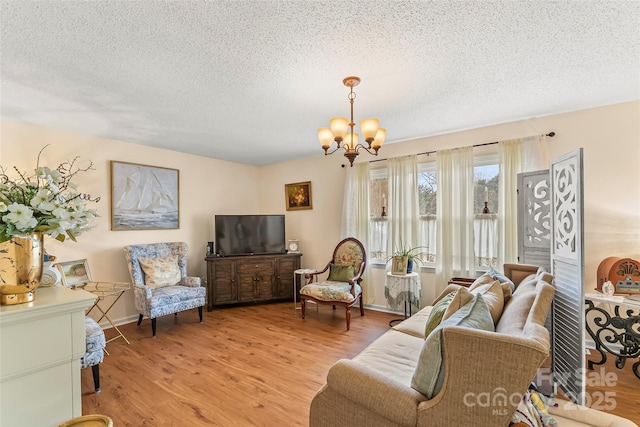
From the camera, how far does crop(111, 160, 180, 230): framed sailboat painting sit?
3941mm

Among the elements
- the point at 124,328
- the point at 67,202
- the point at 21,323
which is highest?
the point at 67,202

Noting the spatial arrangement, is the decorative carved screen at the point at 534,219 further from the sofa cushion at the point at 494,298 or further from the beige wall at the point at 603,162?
the sofa cushion at the point at 494,298

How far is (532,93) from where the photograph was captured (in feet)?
8.65

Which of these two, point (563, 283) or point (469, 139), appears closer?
point (563, 283)

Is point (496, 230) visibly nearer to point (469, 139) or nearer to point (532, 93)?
point (469, 139)

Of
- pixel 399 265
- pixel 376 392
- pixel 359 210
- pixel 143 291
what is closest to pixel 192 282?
pixel 143 291

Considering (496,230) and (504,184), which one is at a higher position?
(504,184)

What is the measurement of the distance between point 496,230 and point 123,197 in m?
4.83

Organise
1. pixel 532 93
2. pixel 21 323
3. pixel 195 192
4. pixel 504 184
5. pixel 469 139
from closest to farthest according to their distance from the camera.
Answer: pixel 21 323, pixel 532 93, pixel 504 184, pixel 469 139, pixel 195 192

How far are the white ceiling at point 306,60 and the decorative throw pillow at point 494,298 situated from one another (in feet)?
5.33

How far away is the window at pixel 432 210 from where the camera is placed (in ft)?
11.6

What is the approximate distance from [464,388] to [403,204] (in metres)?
3.07

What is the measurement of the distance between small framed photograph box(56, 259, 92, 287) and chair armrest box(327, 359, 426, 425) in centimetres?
341

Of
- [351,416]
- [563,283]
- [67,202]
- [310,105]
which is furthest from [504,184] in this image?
[67,202]
